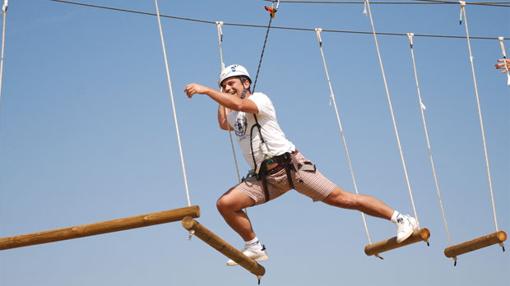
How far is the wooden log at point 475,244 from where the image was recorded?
26.3 ft

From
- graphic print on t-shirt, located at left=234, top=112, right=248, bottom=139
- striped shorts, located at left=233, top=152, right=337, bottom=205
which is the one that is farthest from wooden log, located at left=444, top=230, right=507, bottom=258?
graphic print on t-shirt, located at left=234, top=112, right=248, bottom=139

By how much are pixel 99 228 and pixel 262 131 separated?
169 centimetres

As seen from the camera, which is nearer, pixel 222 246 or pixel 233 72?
pixel 222 246

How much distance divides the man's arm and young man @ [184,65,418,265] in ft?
0.04

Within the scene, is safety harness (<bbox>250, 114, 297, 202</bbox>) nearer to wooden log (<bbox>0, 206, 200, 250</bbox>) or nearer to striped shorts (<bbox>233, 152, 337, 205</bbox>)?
striped shorts (<bbox>233, 152, 337, 205</bbox>)

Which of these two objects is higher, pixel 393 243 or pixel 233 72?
pixel 233 72

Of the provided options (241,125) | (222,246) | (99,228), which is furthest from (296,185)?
(99,228)

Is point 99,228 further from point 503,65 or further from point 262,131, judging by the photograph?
point 503,65

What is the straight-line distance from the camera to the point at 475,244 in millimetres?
8305

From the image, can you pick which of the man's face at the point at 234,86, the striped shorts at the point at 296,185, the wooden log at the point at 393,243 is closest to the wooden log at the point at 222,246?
the striped shorts at the point at 296,185

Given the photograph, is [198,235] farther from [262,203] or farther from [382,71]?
[382,71]

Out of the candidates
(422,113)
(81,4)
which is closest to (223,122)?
(422,113)

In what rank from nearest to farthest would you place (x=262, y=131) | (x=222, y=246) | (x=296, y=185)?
(x=222, y=246) → (x=262, y=131) → (x=296, y=185)

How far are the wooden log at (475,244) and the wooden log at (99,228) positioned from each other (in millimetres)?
3201
